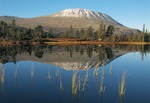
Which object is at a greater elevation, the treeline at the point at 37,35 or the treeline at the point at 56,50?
the treeline at the point at 37,35

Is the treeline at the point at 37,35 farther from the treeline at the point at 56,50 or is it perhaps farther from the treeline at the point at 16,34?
the treeline at the point at 56,50

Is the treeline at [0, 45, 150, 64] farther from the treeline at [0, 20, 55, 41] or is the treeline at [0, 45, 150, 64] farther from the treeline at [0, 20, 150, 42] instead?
the treeline at [0, 20, 150, 42]

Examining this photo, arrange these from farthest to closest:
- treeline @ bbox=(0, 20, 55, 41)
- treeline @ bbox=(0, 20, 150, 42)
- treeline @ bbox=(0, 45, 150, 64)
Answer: treeline @ bbox=(0, 20, 150, 42) < treeline @ bbox=(0, 20, 55, 41) < treeline @ bbox=(0, 45, 150, 64)

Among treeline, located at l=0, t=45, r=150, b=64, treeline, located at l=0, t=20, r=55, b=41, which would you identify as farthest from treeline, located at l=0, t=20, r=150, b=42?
treeline, located at l=0, t=45, r=150, b=64

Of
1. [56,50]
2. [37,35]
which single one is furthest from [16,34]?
[56,50]

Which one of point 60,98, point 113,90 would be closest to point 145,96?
point 113,90

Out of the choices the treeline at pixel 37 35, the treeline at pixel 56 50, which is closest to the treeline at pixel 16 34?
the treeline at pixel 37 35

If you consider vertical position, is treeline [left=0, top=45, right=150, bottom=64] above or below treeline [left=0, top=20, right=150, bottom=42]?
below

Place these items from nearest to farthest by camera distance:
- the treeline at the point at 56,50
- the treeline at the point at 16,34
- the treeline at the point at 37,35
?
1. the treeline at the point at 56,50
2. the treeline at the point at 16,34
3. the treeline at the point at 37,35

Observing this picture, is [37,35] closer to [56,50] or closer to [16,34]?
[16,34]

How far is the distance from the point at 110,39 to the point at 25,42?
43695mm

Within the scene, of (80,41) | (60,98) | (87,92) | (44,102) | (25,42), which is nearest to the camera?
(44,102)

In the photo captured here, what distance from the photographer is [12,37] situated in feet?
349

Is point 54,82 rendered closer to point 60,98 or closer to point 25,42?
point 60,98
